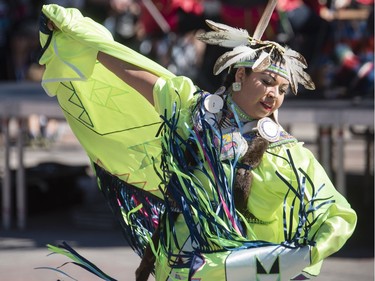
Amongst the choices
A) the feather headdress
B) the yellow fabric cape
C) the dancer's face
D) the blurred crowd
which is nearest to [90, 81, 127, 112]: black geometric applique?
the yellow fabric cape

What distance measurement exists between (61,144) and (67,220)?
5.50m

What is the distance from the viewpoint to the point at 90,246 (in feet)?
26.7

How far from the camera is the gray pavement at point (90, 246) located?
723cm

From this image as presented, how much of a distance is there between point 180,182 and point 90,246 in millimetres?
4588

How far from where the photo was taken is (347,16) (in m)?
11.3

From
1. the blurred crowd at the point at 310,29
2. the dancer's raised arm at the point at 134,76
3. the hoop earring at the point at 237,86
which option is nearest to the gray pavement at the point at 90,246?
the blurred crowd at the point at 310,29

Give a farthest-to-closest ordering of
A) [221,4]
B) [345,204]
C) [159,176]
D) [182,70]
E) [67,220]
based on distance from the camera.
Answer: [182,70], [221,4], [67,220], [159,176], [345,204]

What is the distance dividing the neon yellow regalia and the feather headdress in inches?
8.2

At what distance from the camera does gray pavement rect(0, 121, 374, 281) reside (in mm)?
7234

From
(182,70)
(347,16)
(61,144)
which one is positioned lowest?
(61,144)

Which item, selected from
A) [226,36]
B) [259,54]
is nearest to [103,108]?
[226,36]

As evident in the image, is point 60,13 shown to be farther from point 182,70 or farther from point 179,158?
point 182,70

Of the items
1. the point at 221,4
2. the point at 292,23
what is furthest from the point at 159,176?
the point at 292,23

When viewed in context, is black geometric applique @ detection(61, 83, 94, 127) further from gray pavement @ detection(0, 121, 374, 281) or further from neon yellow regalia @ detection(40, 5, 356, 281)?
gray pavement @ detection(0, 121, 374, 281)
